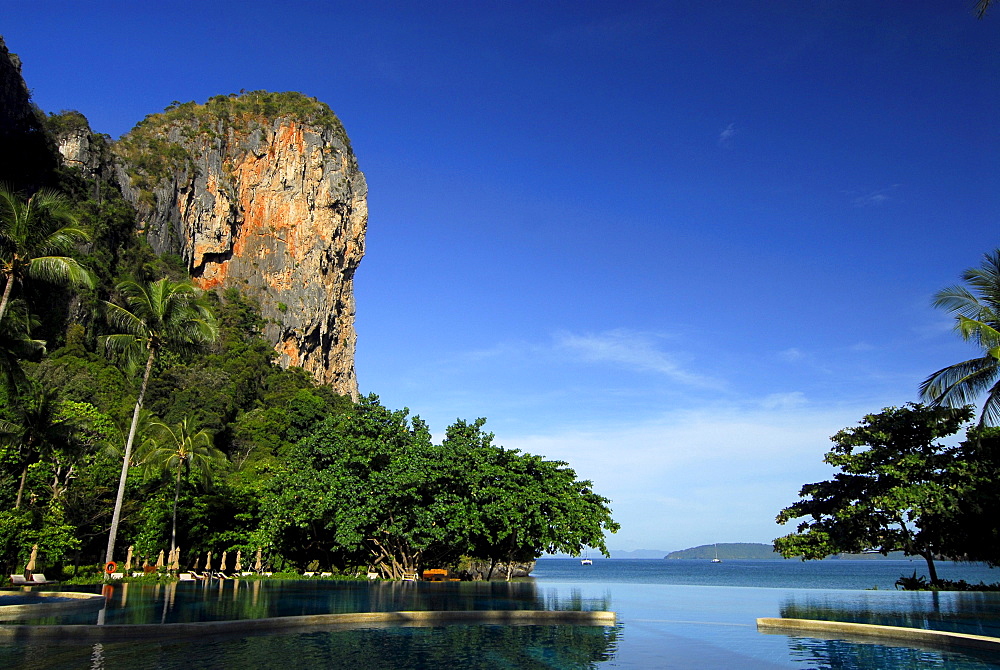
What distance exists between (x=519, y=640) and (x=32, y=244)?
14.2 m

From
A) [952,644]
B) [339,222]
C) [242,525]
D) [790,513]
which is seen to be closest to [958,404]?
[790,513]

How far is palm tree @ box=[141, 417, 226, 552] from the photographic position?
2916 centimetres

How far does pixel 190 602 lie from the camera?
55.5ft

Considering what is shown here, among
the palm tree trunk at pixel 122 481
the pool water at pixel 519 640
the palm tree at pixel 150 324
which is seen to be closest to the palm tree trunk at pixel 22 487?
the palm tree at pixel 150 324

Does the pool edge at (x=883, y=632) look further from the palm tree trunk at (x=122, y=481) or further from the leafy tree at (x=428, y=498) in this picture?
the palm tree trunk at (x=122, y=481)

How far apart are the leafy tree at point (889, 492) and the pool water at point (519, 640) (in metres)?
1.87

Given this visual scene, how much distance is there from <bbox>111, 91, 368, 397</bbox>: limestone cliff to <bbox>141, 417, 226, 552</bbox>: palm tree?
60.1 metres

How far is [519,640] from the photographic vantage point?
1192 centimetres

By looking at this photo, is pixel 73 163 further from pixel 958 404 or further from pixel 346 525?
pixel 958 404

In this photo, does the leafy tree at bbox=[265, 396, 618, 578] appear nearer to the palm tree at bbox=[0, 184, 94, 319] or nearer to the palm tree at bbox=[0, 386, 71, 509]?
the palm tree at bbox=[0, 386, 71, 509]

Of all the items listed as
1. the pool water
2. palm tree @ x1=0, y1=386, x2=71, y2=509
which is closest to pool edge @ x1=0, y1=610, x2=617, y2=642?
the pool water

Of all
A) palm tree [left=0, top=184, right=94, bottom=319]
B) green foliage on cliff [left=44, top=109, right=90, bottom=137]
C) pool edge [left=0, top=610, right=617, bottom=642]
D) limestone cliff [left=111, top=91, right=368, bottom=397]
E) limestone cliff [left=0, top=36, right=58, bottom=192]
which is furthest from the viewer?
limestone cliff [left=111, top=91, right=368, bottom=397]

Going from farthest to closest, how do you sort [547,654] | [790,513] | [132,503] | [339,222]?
[339,222]
[132,503]
[790,513]
[547,654]

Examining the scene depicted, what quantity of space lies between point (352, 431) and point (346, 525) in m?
4.76
